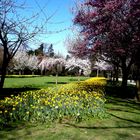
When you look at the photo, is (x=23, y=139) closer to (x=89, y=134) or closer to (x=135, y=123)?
(x=89, y=134)

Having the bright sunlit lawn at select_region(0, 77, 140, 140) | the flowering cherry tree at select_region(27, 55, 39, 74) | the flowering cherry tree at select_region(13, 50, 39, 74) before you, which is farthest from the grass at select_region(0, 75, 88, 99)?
the flowering cherry tree at select_region(27, 55, 39, 74)

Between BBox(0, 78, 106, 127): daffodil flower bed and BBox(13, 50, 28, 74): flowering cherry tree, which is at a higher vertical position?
BBox(13, 50, 28, 74): flowering cherry tree

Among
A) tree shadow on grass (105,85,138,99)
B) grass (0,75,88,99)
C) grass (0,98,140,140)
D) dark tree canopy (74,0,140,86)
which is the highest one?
dark tree canopy (74,0,140,86)

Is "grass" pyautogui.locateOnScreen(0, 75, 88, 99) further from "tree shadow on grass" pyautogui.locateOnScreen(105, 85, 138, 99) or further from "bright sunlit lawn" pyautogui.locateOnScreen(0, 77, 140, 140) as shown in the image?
"bright sunlit lawn" pyautogui.locateOnScreen(0, 77, 140, 140)

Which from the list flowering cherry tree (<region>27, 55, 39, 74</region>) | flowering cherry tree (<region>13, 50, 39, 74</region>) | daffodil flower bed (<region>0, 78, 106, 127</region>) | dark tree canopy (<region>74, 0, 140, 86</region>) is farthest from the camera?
flowering cherry tree (<region>27, 55, 39, 74</region>)

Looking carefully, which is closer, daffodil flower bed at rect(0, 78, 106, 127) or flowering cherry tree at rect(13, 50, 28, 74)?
daffodil flower bed at rect(0, 78, 106, 127)

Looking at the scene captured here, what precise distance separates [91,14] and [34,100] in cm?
657

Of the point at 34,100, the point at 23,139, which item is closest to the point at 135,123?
the point at 34,100

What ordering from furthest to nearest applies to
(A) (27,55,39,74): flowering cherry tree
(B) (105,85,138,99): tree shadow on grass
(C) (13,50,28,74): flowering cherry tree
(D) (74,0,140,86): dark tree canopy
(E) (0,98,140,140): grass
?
(A) (27,55,39,74): flowering cherry tree → (C) (13,50,28,74): flowering cherry tree → (B) (105,85,138,99): tree shadow on grass → (D) (74,0,140,86): dark tree canopy → (E) (0,98,140,140): grass

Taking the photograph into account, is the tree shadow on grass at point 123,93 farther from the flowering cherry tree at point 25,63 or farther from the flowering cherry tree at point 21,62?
the flowering cherry tree at point 25,63

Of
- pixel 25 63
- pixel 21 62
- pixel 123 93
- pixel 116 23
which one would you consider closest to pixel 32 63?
pixel 25 63

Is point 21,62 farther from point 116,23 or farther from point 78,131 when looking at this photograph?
point 78,131

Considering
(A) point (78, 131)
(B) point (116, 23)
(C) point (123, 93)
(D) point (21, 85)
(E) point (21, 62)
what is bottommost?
(A) point (78, 131)

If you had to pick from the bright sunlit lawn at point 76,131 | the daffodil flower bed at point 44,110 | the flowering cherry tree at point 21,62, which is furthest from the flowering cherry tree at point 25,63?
the bright sunlit lawn at point 76,131
